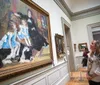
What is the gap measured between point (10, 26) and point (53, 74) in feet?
7.99

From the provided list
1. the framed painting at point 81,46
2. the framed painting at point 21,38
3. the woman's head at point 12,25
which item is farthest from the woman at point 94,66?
the framed painting at point 81,46

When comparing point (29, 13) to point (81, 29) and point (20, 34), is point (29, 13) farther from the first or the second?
point (81, 29)

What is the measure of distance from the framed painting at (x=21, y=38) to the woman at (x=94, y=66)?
50.8 inches

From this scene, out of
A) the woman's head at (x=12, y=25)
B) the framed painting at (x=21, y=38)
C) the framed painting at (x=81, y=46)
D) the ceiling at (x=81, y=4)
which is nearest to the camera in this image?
the framed painting at (x=21, y=38)

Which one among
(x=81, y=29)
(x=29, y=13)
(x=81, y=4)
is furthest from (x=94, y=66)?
(x=81, y=4)

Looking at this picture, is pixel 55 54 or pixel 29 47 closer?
pixel 29 47

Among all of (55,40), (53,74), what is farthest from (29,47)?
(55,40)

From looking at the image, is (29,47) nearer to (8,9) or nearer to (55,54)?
(8,9)

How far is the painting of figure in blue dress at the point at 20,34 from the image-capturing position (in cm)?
209

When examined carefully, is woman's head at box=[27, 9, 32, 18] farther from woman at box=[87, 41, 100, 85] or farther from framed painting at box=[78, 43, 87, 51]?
framed painting at box=[78, 43, 87, 51]

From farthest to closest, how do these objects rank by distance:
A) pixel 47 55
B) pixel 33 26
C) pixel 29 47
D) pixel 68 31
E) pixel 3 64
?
1. pixel 68 31
2. pixel 47 55
3. pixel 33 26
4. pixel 29 47
5. pixel 3 64

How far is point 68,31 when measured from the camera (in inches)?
310

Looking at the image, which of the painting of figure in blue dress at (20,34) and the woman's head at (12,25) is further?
the woman's head at (12,25)

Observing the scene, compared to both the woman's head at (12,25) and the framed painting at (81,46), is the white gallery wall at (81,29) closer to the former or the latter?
the framed painting at (81,46)
